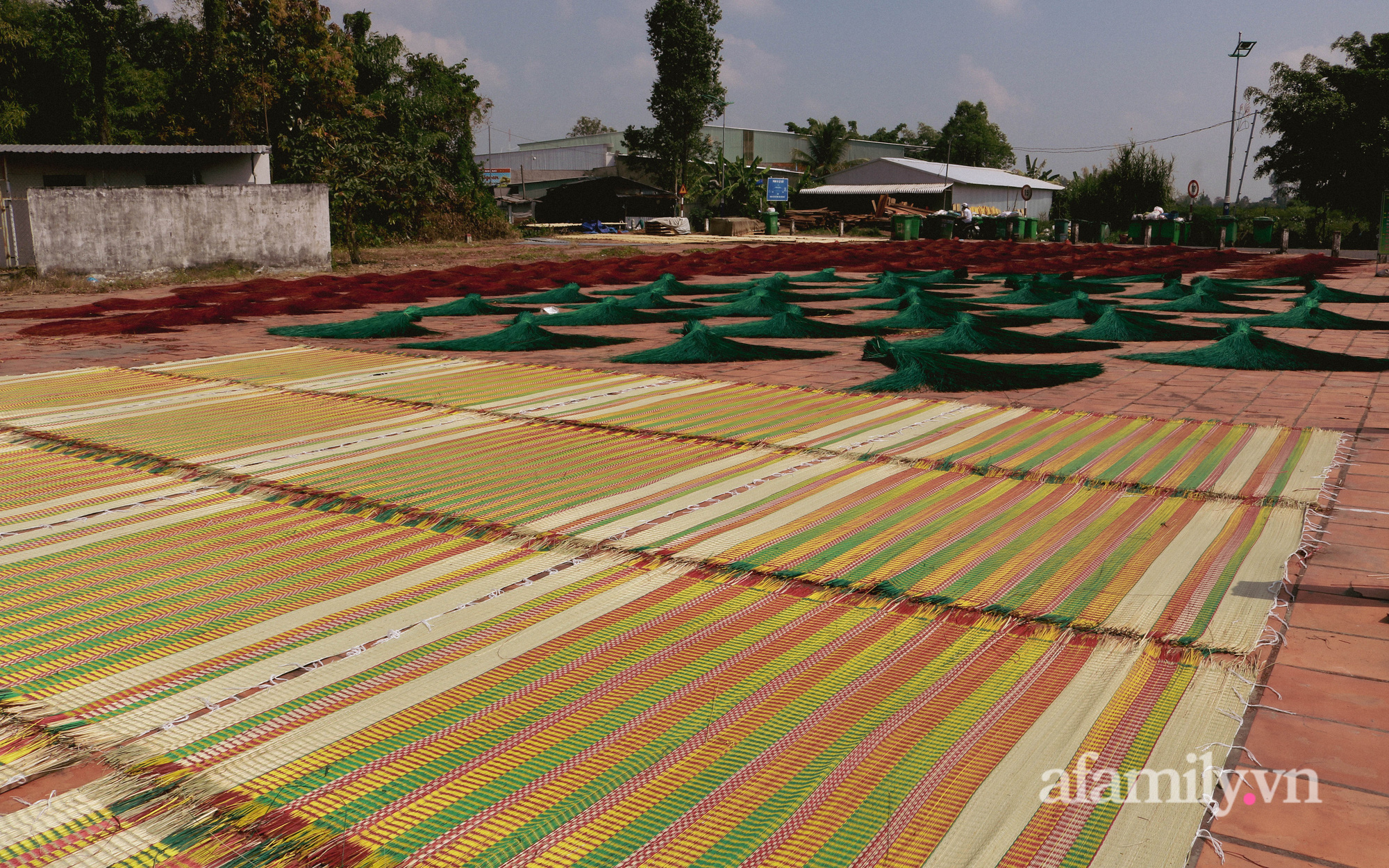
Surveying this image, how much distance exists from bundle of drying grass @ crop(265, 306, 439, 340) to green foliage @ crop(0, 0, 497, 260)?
12.2m

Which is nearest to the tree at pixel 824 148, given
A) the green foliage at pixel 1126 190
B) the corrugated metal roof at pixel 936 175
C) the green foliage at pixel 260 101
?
the corrugated metal roof at pixel 936 175

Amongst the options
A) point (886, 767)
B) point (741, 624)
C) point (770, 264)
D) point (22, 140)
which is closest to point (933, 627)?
point (741, 624)

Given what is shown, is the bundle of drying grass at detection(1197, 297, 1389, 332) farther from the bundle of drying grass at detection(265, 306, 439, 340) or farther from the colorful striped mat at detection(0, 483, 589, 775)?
the colorful striped mat at detection(0, 483, 589, 775)

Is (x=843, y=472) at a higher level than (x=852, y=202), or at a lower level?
lower

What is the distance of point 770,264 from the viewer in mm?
17406

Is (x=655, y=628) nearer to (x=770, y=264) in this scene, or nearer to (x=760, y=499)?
(x=760, y=499)

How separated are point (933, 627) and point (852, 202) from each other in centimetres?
4365

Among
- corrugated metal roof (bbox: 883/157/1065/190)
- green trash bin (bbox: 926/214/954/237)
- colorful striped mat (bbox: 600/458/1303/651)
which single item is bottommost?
colorful striped mat (bbox: 600/458/1303/651)

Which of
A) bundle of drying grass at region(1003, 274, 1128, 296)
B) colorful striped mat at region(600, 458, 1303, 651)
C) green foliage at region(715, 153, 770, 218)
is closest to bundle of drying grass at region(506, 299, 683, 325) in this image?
bundle of drying grass at region(1003, 274, 1128, 296)

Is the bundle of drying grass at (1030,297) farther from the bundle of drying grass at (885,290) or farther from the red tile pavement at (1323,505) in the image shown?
the red tile pavement at (1323,505)

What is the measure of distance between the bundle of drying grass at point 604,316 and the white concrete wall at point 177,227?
27.7 ft

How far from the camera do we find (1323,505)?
3.57m

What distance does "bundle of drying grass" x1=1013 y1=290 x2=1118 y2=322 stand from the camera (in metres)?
9.93

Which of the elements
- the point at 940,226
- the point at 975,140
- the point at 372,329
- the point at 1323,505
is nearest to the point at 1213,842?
the point at 1323,505
